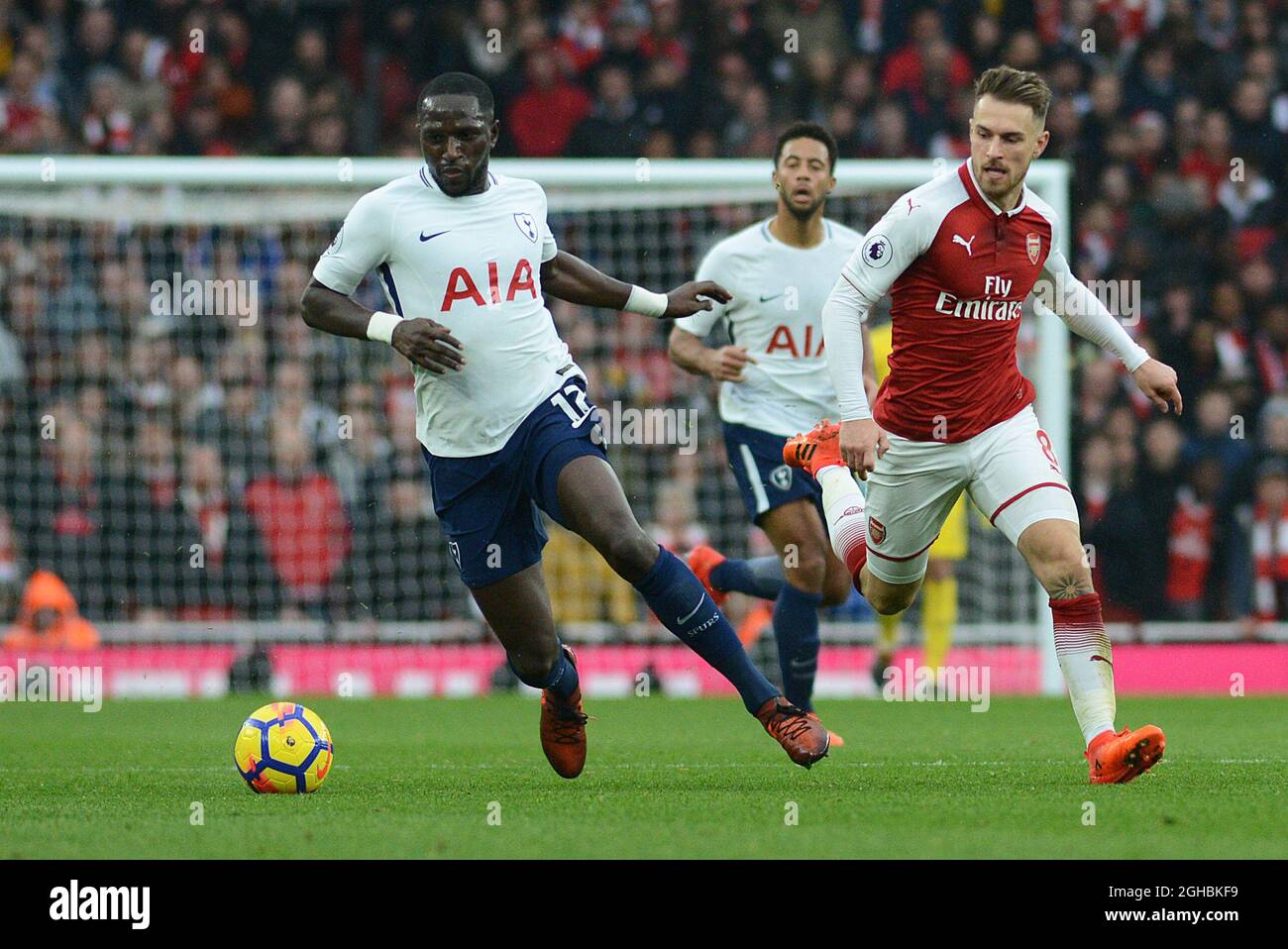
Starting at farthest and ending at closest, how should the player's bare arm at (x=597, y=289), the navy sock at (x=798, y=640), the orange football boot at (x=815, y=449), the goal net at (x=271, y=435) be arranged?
1. the goal net at (x=271, y=435)
2. the navy sock at (x=798, y=640)
3. the orange football boot at (x=815, y=449)
4. the player's bare arm at (x=597, y=289)

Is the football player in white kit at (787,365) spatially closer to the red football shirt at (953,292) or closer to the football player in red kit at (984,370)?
the football player in red kit at (984,370)

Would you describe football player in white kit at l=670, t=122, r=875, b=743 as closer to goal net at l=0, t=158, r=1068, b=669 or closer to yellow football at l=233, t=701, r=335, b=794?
yellow football at l=233, t=701, r=335, b=794

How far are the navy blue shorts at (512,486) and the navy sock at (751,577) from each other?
2.80 metres

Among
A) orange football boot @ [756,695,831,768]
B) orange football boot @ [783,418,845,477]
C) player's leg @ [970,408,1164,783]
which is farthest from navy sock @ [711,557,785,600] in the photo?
orange football boot @ [756,695,831,768]

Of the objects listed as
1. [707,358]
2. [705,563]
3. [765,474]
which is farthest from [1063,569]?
[705,563]

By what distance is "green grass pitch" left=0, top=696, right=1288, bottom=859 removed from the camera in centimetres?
525

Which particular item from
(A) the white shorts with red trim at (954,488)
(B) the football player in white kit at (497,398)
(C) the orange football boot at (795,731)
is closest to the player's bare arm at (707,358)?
(A) the white shorts with red trim at (954,488)

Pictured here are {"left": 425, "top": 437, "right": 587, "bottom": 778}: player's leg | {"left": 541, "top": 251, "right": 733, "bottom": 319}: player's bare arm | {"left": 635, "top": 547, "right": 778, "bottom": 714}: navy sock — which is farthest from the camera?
{"left": 541, "top": 251, "right": 733, "bottom": 319}: player's bare arm

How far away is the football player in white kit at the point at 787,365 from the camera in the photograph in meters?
9.10

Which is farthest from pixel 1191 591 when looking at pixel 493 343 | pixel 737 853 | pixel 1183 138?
pixel 737 853

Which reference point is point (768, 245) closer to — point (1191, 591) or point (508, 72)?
point (1191, 591)

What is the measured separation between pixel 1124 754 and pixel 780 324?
3.51m

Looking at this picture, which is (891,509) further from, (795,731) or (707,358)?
(707,358)

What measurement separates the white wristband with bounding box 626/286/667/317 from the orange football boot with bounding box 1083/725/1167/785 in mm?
2376
